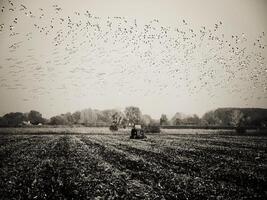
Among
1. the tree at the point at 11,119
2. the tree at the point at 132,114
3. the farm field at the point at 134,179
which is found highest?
the tree at the point at 132,114

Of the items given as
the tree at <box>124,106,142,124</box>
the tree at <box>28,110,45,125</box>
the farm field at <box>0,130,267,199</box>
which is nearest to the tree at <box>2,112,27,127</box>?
the tree at <box>28,110,45,125</box>

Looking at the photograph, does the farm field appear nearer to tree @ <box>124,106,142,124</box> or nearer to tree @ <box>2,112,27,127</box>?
tree @ <box>2,112,27,127</box>

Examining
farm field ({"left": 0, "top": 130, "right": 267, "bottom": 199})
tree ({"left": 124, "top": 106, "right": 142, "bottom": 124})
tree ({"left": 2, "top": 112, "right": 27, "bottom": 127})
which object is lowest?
farm field ({"left": 0, "top": 130, "right": 267, "bottom": 199})

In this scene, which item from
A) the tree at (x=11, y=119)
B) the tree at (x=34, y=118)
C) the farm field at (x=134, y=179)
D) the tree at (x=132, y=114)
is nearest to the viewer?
the farm field at (x=134, y=179)

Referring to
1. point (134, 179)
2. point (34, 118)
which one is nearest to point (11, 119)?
point (34, 118)

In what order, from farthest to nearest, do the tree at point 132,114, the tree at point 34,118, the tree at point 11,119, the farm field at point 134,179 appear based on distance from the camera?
the tree at point 132,114 < the tree at point 34,118 < the tree at point 11,119 < the farm field at point 134,179

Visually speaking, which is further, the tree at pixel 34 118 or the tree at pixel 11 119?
the tree at pixel 34 118

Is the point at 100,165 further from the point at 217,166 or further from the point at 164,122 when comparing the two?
the point at 164,122

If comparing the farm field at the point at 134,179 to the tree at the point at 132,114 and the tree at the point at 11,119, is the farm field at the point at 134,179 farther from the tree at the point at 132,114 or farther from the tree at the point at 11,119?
the tree at the point at 132,114

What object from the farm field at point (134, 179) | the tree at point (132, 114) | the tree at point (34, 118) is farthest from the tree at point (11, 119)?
the farm field at point (134, 179)

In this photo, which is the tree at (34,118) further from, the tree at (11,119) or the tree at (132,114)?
the tree at (132,114)

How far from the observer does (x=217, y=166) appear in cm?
2302

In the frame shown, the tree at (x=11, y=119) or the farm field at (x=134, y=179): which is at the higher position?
the tree at (x=11, y=119)

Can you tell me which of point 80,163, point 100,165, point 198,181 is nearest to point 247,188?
point 198,181
